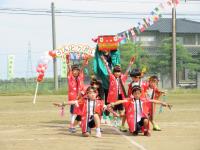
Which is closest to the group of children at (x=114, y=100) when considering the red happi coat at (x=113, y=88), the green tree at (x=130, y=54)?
the red happi coat at (x=113, y=88)

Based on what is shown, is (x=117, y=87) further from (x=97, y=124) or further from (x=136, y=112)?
(x=97, y=124)

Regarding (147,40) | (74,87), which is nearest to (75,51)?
(74,87)

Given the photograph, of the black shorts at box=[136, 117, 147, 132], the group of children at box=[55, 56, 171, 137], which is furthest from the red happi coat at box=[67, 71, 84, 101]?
the black shorts at box=[136, 117, 147, 132]

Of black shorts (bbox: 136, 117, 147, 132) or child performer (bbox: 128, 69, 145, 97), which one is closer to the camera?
black shorts (bbox: 136, 117, 147, 132)

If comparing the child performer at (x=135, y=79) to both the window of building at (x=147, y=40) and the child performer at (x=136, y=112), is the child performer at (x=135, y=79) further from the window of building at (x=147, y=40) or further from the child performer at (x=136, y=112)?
the window of building at (x=147, y=40)

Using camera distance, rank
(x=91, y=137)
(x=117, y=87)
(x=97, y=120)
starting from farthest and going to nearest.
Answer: (x=117, y=87) → (x=97, y=120) → (x=91, y=137)

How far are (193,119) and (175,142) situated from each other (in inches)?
185

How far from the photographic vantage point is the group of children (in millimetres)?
11195

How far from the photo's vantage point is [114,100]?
12547 mm

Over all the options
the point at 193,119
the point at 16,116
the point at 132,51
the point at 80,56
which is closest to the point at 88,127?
the point at 193,119

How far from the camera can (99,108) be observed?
11.2 metres

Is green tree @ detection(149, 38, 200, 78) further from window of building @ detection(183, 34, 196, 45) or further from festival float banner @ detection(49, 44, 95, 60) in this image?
festival float banner @ detection(49, 44, 95, 60)

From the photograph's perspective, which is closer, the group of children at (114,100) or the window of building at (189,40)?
the group of children at (114,100)

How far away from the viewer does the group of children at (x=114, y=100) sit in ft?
36.7
